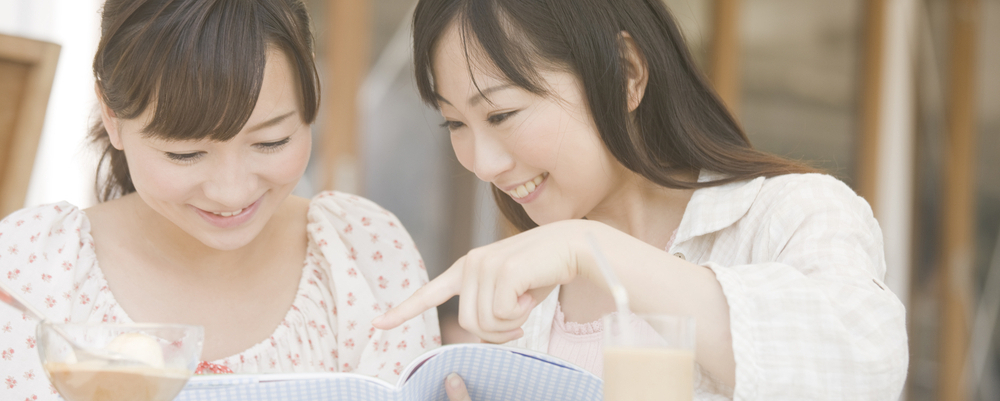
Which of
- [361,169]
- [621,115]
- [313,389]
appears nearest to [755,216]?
[621,115]

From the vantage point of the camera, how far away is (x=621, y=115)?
3.59ft

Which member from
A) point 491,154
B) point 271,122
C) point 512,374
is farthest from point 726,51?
point 512,374

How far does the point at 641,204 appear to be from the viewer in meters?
1.26

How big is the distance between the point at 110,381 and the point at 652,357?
1.35 ft

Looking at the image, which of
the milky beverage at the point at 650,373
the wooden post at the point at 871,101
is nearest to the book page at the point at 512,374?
the milky beverage at the point at 650,373

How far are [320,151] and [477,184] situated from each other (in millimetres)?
676

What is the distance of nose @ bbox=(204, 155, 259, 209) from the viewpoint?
1067 millimetres

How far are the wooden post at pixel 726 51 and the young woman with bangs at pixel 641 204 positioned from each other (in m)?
2.61

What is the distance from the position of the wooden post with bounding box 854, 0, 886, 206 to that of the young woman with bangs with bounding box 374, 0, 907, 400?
320 centimetres

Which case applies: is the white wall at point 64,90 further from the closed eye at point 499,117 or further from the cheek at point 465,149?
the closed eye at point 499,117

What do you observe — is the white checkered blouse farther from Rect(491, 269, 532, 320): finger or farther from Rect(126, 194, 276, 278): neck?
Rect(126, 194, 276, 278): neck

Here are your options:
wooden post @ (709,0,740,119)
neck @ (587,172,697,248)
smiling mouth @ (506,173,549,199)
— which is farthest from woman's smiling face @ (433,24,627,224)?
wooden post @ (709,0,740,119)

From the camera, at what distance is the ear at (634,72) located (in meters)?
1.12

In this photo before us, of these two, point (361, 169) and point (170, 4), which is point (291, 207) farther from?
point (361, 169)
